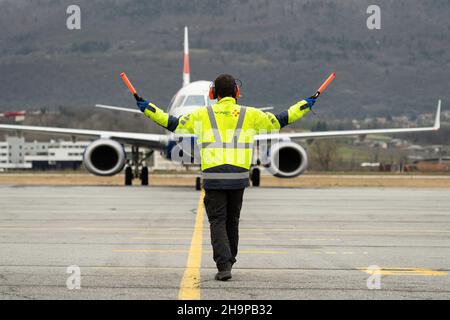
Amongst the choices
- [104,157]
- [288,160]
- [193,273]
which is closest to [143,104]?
[193,273]

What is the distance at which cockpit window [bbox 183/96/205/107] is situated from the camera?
97.1 feet

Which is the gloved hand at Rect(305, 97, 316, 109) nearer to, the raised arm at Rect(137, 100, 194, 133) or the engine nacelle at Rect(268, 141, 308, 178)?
the raised arm at Rect(137, 100, 194, 133)

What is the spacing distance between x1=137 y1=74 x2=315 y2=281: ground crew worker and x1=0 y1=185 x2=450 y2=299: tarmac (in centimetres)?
50

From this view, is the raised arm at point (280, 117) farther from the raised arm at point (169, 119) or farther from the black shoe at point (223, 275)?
the black shoe at point (223, 275)

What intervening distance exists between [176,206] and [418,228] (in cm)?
684

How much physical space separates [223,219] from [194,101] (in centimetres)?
2026

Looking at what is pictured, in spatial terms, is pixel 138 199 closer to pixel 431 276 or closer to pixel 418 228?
pixel 418 228

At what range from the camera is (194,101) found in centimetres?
2981

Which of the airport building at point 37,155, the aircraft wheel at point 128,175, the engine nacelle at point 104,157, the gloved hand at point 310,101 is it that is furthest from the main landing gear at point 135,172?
the airport building at point 37,155

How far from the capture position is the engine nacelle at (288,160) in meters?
30.7

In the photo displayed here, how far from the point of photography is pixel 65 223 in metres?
15.5

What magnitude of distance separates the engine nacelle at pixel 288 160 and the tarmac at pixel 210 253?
10.3m

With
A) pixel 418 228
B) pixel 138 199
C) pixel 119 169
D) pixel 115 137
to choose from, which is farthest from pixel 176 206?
pixel 115 137
